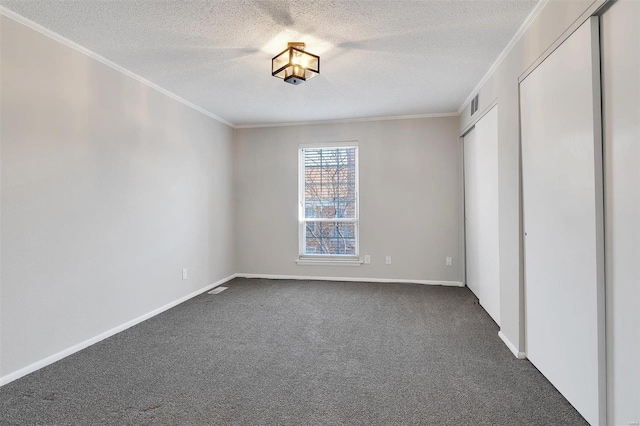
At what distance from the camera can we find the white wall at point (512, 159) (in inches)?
86.7

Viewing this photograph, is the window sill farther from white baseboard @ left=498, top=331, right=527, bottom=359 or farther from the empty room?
white baseboard @ left=498, top=331, right=527, bottom=359

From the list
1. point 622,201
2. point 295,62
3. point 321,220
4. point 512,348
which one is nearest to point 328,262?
point 321,220

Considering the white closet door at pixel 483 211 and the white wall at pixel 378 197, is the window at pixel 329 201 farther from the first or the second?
the white closet door at pixel 483 211

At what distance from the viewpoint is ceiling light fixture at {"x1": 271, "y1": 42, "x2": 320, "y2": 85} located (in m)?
2.58

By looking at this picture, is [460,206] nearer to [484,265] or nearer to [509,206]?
[484,265]

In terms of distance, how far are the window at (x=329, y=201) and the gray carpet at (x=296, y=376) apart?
1743mm

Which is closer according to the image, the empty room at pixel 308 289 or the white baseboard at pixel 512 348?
the empty room at pixel 308 289

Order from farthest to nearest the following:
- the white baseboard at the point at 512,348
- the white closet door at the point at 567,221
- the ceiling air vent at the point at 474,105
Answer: the ceiling air vent at the point at 474,105 < the white baseboard at the point at 512,348 < the white closet door at the point at 567,221

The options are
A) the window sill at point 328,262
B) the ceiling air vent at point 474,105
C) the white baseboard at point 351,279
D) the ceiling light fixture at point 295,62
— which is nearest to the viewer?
the ceiling light fixture at point 295,62

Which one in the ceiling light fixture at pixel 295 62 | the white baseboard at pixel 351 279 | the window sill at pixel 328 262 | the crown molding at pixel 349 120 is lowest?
the white baseboard at pixel 351 279

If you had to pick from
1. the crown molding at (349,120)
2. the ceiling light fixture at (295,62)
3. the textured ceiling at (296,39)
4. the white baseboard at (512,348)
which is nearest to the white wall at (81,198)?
the textured ceiling at (296,39)

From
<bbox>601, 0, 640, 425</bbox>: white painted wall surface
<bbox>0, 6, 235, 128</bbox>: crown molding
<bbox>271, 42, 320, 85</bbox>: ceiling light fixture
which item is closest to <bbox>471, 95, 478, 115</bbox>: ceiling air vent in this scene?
<bbox>271, 42, 320, 85</bbox>: ceiling light fixture

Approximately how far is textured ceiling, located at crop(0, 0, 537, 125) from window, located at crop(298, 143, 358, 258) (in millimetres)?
1322

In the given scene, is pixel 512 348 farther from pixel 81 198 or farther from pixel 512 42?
pixel 81 198
